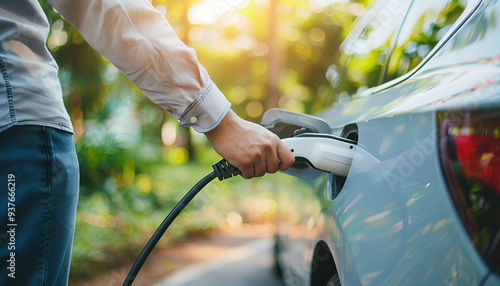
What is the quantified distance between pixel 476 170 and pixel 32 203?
41.0 inches

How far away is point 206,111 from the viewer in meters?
1.21

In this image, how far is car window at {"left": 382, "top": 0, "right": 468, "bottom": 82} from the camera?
4.04 feet

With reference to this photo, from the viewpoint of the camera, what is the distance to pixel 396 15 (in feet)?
5.67

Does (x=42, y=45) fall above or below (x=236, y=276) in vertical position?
above

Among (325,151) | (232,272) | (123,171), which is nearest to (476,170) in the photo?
(325,151)

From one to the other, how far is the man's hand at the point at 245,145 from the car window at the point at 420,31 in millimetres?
519

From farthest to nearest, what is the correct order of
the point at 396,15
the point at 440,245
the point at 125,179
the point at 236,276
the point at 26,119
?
the point at 125,179, the point at 236,276, the point at 396,15, the point at 26,119, the point at 440,245

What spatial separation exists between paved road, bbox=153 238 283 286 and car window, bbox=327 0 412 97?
2037 mm

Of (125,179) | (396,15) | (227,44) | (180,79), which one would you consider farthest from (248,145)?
(227,44)

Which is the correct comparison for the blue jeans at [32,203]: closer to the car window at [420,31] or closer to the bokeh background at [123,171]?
the car window at [420,31]

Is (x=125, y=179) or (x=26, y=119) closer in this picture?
(x=26, y=119)

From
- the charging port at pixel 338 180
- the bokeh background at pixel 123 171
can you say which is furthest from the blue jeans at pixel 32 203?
the bokeh background at pixel 123 171

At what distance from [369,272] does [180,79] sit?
0.71 meters

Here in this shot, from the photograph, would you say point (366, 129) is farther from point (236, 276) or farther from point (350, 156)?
point (236, 276)
